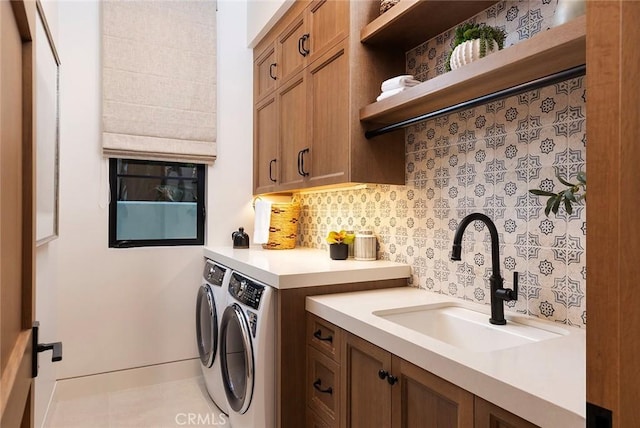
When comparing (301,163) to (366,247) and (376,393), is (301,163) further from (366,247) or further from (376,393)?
(376,393)

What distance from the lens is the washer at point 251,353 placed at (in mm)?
1799

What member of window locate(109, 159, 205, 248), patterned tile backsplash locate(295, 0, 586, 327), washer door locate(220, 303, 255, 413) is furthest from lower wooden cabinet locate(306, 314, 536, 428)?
window locate(109, 159, 205, 248)

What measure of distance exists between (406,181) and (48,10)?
2.07m

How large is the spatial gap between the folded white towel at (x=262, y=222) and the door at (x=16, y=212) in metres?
2.02

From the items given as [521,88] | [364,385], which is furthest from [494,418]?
[521,88]

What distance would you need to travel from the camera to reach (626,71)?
482 mm

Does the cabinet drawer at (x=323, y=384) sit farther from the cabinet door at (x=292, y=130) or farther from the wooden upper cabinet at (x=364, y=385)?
the cabinet door at (x=292, y=130)

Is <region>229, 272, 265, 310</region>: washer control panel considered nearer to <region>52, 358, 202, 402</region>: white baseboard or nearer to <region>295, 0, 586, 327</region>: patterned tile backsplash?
<region>295, 0, 586, 327</region>: patterned tile backsplash

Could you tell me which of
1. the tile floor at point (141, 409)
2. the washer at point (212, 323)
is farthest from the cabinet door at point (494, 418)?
the tile floor at point (141, 409)

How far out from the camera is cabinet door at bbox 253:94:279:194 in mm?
2875

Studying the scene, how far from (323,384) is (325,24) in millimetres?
1836

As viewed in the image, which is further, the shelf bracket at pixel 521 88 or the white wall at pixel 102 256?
the white wall at pixel 102 256

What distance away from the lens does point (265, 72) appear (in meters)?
3.05

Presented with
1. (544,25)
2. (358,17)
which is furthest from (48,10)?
(544,25)
